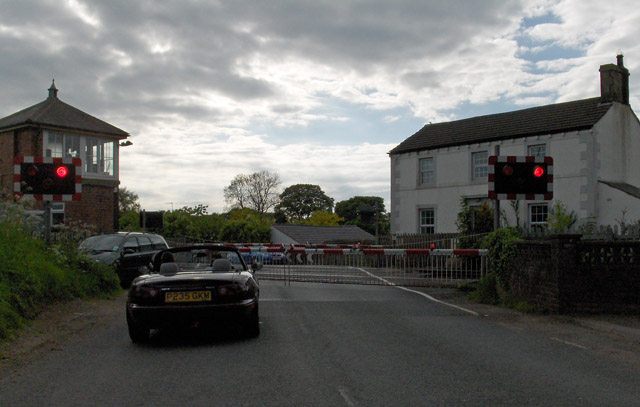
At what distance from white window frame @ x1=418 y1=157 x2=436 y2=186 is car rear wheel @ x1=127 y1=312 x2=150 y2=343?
2470 centimetres

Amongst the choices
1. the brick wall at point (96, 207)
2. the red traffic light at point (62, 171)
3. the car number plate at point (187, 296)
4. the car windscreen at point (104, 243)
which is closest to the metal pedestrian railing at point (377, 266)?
the car windscreen at point (104, 243)

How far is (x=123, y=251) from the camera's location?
572 inches

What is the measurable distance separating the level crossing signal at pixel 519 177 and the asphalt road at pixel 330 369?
4.14 metres

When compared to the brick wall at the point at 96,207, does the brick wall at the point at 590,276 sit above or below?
below

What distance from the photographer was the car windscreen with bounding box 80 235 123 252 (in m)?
14.6

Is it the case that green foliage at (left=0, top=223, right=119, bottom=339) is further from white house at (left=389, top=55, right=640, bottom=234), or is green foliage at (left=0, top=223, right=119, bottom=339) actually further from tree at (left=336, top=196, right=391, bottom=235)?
tree at (left=336, top=196, right=391, bottom=235)

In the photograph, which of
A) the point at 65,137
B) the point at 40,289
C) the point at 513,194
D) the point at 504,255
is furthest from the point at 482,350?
the point at 65,137

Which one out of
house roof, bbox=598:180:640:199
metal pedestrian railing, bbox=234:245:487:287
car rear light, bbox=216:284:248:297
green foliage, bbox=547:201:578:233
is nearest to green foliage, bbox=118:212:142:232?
metal pedestrian railing, bbox=234:245:487:287

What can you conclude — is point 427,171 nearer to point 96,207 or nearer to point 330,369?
point 96,207

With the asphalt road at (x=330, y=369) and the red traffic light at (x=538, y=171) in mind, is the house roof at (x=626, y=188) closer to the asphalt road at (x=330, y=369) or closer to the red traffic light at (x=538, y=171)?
the red traffic light at (x=538, y=171)

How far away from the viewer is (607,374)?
581 cm

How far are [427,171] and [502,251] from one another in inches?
769

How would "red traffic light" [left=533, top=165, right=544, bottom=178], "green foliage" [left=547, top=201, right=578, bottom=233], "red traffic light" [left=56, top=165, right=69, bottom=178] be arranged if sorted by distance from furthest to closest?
"green foliage" [left=547, top=201, right=578, bottom=233] → "red traffic light" [left=533, top=165, right=544, bottom=178] → "red traffic light" [left=56, top=165, right=69, bottom=178]

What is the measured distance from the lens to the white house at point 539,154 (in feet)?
81.7
